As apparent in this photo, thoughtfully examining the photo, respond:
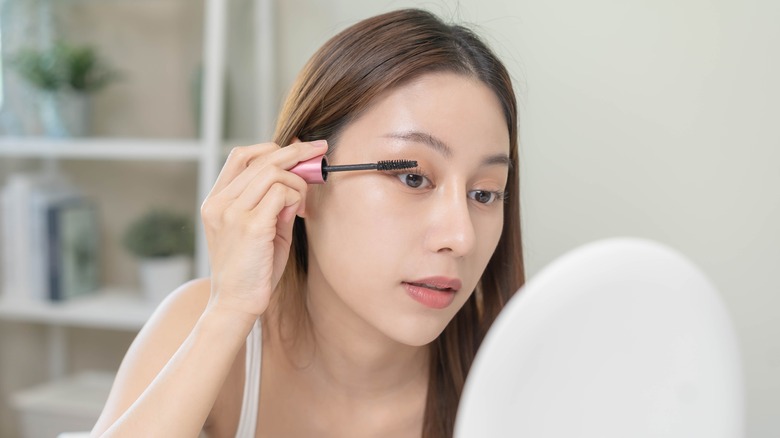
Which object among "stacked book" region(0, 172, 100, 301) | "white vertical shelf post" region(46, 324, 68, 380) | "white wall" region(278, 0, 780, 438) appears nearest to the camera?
"white wall" region(278, 0, 780, 438)

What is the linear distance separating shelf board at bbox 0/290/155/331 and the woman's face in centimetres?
113

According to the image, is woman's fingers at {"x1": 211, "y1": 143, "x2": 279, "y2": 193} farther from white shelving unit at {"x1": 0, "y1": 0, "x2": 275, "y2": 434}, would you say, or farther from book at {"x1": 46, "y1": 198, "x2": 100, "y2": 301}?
book at {"x1": 46, "y1": 198, "x2": 100, "y2": 301}

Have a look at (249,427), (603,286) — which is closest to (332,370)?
(249,427)

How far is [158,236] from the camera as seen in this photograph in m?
1.96

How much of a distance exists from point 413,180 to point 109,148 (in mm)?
1237

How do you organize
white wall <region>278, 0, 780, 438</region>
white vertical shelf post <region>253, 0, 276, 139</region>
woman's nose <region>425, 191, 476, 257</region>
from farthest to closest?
white vertical shelf post <region>253, 0, 276, 139</region>
white wall <region>278, 0, 780, 438</region>
woman's nose <region>425, 191, 476, 257</region>

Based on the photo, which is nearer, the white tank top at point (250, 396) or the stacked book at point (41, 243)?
the white tank top at point (250, 396)

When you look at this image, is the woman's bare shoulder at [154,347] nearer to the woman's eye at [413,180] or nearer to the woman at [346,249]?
the woman at [346,249]

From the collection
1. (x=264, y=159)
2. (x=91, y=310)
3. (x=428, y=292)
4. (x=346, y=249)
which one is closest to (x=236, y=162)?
(x=264, y=159)

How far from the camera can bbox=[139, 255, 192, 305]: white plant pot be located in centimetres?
194

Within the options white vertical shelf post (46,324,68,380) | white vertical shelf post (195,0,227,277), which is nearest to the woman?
white vertical shelf post (195,0,227,277)

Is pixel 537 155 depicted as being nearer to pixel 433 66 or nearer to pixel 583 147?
pixel 583 147

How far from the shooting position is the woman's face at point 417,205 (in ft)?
2.88

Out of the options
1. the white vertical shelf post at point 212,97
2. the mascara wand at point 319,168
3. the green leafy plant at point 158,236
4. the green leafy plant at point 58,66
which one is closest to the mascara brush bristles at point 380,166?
the mascara wand at point 319,168
